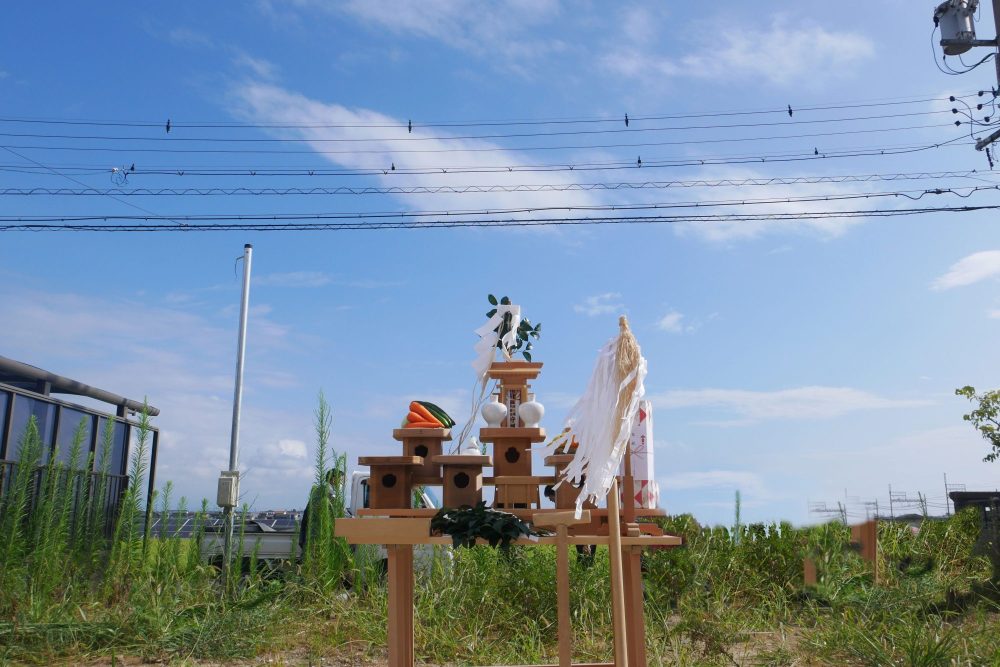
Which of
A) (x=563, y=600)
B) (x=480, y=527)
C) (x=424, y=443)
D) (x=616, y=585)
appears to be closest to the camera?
(x=616, y=585)

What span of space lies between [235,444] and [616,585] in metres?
6.86

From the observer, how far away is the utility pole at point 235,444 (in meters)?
8.55

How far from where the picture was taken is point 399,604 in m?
3.84

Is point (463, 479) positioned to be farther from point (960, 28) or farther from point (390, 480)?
point (960, 28)

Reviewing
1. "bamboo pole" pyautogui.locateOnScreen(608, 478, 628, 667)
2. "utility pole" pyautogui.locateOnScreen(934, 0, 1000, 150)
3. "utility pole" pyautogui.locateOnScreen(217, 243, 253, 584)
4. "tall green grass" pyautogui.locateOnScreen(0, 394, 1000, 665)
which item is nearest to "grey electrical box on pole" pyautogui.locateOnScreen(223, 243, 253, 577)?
"utility pole" pyautogui.locateOnScreen(217, 243, 253, 584)

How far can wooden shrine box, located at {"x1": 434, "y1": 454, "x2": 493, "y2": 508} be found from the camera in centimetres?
401

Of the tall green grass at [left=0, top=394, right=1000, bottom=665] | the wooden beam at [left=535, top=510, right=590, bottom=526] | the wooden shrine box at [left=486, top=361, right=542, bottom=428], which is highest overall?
the wooden shrine box at [left=486, top=361, right=542, bottom=428]

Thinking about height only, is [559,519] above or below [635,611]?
above

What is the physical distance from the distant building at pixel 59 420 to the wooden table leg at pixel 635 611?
587cm

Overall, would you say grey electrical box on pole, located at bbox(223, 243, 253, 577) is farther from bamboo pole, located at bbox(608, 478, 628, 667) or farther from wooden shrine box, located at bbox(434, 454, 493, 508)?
bamboo pole, located at bbox(608, 478, 628, 667)

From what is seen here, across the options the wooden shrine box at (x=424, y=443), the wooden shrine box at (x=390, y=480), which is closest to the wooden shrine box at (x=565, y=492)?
the wooden shrine box at (x=424, y=443)

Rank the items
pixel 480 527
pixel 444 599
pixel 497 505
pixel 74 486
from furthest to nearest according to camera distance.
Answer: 1. pixel 74 486
2. pixel 444 599
3. pixel 497 505
4. pixel 480 527

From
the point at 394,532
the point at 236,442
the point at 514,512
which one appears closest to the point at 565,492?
the point at 514,512

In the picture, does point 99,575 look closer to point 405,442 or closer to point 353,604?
point 353,604
